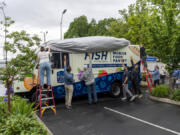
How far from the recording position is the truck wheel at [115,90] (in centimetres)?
1091

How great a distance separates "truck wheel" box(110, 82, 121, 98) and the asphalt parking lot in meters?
1.55

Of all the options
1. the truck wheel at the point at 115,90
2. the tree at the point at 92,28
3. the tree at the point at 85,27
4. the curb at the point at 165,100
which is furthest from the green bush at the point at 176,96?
the tree at the point at 92,28

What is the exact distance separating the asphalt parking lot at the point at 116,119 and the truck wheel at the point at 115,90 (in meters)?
1.55

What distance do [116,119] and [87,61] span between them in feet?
12.6

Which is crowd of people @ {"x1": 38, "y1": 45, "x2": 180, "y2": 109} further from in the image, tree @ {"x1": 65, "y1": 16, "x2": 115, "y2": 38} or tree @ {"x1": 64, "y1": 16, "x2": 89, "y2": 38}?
tree @ {"x1": 64, "y1": 16, "x2": 89, "y2": 38}

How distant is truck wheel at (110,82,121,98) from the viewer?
1091cm

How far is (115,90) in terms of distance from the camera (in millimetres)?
11141

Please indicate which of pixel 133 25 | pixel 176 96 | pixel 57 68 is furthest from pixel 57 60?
pixel 133 25

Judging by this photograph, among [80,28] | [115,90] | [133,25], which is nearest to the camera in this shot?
[115,90]

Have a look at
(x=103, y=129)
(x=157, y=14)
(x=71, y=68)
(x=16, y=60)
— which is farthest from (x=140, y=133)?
(x=157, y=14)

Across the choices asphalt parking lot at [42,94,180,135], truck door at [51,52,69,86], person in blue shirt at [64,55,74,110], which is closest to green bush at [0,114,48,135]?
asphalt parking lot at [42,94,180,135]

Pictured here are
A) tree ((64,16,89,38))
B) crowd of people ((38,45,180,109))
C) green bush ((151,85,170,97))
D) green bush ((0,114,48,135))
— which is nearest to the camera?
green bush ((0,114,48,135))

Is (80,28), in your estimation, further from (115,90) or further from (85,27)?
(115,90)

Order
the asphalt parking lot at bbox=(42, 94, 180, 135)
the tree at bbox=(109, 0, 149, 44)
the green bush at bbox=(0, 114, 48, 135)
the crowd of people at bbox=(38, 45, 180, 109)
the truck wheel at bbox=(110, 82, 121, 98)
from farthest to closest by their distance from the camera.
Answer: the tree at bbox=(109, 0, 149, 44) → the truck wheel at bbox=(110, 82, 121, 98) → the crowd of people at bbox=(38, 45, 180, 109) → the asphalt parking lot at bbox=(42, 94, 180, 135) → the green bush at bbox=(0, 114, 48, 135)
